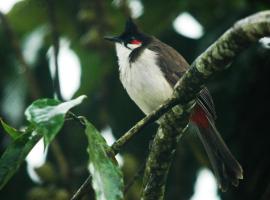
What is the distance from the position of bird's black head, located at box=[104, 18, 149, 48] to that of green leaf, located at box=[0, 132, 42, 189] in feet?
6.51

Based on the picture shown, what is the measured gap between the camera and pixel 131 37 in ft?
13.4

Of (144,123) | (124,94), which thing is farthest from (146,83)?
(144,123)

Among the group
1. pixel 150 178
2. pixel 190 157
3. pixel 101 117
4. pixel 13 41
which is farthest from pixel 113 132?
pixel 150 178

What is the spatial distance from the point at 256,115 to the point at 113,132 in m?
0.90

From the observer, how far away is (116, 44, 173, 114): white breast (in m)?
3.62

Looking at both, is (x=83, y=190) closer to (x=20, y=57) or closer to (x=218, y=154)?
(x=218, y=154)

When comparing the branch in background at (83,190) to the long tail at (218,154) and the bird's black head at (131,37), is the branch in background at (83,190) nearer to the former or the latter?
the long tail at (218,154)

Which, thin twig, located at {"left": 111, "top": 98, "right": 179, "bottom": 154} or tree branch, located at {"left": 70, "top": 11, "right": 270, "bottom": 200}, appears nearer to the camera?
tree branch, located at {"left": 70, "top": 11, "right": 270, "bottom": 200}

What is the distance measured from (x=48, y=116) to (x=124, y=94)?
2786 millimetres

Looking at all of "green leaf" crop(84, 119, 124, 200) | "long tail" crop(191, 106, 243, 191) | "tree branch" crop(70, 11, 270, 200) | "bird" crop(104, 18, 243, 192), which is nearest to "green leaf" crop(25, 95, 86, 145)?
"green leaf" crop(84, 119, 124, 200)

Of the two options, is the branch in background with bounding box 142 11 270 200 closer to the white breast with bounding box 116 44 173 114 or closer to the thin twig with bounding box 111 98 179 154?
the thin twig with bounding box 111 98 179 154

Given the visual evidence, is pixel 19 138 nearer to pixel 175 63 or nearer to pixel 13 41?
pixel 175 63

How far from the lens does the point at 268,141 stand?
3.91 metres

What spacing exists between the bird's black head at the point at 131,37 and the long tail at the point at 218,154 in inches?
23.6
